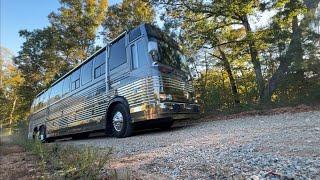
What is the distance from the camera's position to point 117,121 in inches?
392

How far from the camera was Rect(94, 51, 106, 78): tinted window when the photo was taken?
1089 centimetres

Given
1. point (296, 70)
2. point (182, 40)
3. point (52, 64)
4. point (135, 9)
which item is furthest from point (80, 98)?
point (52, 64)

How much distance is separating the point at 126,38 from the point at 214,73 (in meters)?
7.84

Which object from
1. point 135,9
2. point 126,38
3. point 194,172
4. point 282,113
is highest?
point 135,9

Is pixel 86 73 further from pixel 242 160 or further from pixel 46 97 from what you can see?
pixel 242 160

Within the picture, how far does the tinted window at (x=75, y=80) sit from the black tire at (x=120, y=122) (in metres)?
3.51

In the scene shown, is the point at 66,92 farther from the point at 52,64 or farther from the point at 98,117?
the point at 52,64

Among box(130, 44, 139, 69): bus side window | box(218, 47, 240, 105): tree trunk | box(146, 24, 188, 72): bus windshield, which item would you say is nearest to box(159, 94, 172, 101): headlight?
box(146, 24, 188, 72): bus windshield

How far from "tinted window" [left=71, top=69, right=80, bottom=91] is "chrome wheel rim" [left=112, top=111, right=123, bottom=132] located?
12.4 ft

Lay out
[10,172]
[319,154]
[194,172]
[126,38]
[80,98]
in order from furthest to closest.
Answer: [80,98] < [126,38] < [10,172] < [319,154] < [194,172]

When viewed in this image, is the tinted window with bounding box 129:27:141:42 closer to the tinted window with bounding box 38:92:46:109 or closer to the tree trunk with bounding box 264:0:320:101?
the tree trunk with bounding box 264:0:320:101

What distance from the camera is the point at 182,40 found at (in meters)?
16.8

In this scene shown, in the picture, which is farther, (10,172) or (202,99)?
(202,99)

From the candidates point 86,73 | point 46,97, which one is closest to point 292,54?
point 86,73
